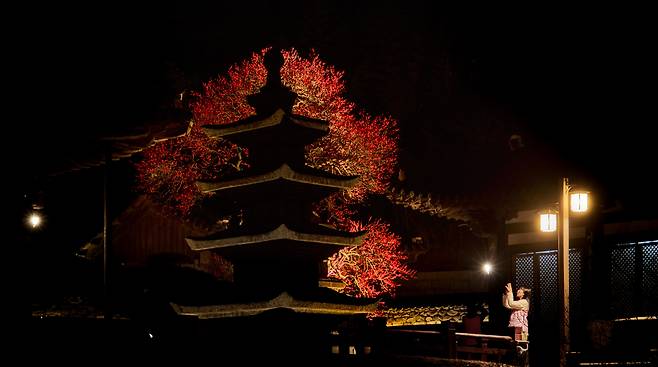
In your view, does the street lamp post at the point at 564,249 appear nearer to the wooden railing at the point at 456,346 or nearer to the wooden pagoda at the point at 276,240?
the wooden railing at the point at 456,346

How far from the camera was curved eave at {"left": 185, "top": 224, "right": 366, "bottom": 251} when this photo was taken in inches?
538

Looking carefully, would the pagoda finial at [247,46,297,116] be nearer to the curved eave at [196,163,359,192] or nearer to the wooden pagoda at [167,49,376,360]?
the wooden pagoda at [167,49,376,360]

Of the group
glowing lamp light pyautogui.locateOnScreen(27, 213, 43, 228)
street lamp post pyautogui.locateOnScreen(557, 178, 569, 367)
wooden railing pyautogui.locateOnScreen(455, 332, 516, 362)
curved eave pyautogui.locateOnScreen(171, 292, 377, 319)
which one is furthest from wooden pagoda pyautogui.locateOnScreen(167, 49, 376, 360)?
glowing lamp light pyautogui.locateOnScreen(27, 213, 43, 228)

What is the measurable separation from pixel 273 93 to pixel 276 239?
8.63ft

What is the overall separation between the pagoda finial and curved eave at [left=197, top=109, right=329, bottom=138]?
0.36 m

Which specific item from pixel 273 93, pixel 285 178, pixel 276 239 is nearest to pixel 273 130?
pixel 273 93

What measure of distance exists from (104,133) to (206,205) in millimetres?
13819

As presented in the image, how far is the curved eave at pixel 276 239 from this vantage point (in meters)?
13.7

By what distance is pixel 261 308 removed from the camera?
45.0 feet

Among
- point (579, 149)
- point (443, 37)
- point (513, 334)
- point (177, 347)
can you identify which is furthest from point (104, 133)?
point (443, 37)

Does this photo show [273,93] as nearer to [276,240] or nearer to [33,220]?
[276,240]

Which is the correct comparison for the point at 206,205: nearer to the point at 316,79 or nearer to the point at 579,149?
the point at 316,79

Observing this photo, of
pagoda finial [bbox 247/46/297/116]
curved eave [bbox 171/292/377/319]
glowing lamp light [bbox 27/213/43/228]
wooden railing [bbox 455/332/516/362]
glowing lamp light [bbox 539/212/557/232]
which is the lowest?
wooden railing [bbox 455/332/516/362]

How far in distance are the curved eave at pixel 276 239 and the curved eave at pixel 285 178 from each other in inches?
33.3
